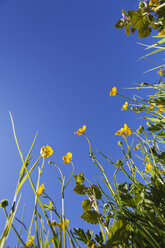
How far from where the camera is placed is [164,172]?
1.09 metres

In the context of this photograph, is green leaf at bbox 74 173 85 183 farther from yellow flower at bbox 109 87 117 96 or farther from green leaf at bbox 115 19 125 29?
yellow flower at bbox 109 87 117 96

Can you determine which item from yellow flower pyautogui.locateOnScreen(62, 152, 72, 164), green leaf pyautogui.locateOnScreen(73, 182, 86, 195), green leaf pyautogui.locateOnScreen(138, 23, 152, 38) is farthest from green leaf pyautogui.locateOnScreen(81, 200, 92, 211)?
green leaf pyautogui.locateOnScreen(138, 23, 152, 38)

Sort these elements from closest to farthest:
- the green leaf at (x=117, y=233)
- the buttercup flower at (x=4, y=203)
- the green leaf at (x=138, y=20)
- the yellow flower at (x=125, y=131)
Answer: the green leaf at (x=117, y=233), the buttercup flower at (x=4, y=203), the green leaf at (x=138, y=20), the yellow flower at (x=125, y=131)

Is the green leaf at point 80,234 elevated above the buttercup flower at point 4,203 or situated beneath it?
situated beneath

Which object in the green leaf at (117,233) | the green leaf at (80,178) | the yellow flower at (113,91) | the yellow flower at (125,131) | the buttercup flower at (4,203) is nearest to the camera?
the green leaf at (117,233)

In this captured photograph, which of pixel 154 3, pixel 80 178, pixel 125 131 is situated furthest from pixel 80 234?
pixel 154 3

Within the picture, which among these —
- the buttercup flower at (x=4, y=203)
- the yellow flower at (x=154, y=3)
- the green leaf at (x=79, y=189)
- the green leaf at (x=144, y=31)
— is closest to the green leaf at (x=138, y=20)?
the green leaf at (x=144, y=31)

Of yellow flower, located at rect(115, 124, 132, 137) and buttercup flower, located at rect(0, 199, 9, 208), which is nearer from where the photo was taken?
buttercup flower, located at rect(0, 199, 9, 208)

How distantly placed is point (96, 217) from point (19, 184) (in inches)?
15.4

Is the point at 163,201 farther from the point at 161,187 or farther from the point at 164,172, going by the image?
the point at 164,172

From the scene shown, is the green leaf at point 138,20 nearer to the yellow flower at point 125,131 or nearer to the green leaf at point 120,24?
the green leaf at point 120,24

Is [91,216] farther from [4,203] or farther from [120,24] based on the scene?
[120,24]

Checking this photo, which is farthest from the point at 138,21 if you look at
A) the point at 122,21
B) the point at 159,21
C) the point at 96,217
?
the point at 96,217

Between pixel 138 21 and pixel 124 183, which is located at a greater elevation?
pixel 138 21
